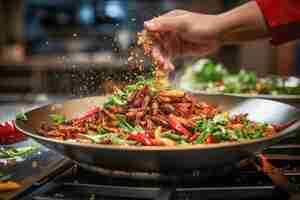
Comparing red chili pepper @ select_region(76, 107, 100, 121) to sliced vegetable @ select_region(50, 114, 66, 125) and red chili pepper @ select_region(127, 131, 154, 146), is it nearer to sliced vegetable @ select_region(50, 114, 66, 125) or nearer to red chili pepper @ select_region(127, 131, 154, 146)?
sliced vegetable @ select_region(50, 114, 66, 125)

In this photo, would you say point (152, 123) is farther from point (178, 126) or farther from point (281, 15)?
point (281, 15)

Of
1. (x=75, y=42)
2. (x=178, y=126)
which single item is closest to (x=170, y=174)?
(x=178, y=126)

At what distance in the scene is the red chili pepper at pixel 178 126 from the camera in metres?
1.54

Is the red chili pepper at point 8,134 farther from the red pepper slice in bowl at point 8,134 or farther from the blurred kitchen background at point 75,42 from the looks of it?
the blurred kitchen background at point 75,42

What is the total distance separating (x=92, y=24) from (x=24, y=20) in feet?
3.15

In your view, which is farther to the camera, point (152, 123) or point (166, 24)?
point (166, 24)

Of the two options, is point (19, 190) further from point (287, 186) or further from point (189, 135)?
point (287, 186)

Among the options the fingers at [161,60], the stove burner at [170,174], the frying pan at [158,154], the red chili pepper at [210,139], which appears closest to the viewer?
the frying pan at [158,154]

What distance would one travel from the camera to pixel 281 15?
72.2 inches

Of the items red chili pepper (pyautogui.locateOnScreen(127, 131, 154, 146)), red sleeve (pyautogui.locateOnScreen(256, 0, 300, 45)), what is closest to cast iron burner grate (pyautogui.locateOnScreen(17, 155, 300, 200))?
red chili pepper (pyautogui.locateOnScreen(127, 131, 154, 146))

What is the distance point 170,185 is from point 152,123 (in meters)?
0.32

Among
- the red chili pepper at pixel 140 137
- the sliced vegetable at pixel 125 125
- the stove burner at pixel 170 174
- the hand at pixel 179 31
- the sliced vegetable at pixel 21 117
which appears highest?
the hand at pixel 179 31

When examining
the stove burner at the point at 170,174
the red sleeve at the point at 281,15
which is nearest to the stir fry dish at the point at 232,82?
the red sleeve at the point at 281,15

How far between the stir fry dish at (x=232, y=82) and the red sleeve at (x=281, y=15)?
67cm
